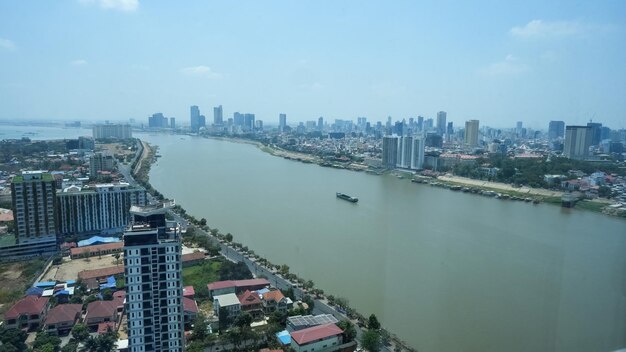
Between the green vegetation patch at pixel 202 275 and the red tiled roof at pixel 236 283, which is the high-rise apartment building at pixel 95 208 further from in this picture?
the red tiled roof at pixel 236 283

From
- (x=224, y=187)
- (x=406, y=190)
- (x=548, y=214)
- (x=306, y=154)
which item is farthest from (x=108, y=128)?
(x=548, y=214)

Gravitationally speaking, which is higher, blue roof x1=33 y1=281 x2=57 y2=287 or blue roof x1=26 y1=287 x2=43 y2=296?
blue roof x1=26 y1=287 x2=43 y2=296

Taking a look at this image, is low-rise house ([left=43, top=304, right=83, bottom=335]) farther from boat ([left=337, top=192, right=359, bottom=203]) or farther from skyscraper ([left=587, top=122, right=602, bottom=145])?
boat ([left=337, top=192, right=359, bottom=203])

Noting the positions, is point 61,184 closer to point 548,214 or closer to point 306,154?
point 548,214

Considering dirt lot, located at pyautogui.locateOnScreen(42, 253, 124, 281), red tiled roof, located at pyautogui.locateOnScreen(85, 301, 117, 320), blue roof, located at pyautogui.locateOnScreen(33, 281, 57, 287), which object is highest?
red tiled roof, located at pyautogui.locateOnScreen(85, 301, 117, 320)

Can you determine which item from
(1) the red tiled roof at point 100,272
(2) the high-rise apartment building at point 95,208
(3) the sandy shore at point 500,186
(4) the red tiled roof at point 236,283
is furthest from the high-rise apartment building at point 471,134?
(1) the red tiled roof at point 100,272

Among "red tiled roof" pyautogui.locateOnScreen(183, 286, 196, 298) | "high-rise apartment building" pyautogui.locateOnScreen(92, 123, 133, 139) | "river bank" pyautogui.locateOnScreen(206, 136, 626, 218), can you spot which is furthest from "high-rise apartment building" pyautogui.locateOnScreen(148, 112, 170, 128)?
"red tiled roof" pyautogui.locateOnScreen(183, 286, 196, 298)
